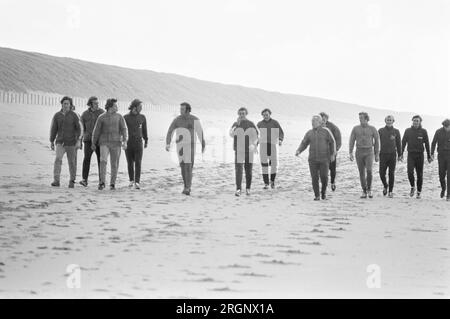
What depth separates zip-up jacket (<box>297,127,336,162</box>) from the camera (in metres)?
14.5

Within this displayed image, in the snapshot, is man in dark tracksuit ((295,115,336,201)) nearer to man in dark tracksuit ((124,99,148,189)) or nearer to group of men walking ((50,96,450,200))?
group of men walking ((50,96,450,200))

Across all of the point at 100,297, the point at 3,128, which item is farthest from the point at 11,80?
the point at 100,297

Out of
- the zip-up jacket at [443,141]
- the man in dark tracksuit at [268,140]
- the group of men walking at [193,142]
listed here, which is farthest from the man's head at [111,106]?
the zip-up jacket at [443,141]

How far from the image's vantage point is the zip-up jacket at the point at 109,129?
50.3ft

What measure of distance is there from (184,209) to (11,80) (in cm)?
5074

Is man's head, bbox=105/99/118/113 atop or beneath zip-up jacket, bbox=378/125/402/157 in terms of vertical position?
atop

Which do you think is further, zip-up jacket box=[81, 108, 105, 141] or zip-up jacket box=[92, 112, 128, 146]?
zip-up jacket box=[81, 108, 105, 141]

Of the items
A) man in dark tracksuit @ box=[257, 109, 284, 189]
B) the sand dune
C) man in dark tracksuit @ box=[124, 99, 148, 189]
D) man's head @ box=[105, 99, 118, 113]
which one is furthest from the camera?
man in dark tracksuit @ box=[257, 109, 284, 189]

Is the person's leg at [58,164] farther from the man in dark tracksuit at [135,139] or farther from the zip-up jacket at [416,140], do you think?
the zip-up jacket at [416,140]

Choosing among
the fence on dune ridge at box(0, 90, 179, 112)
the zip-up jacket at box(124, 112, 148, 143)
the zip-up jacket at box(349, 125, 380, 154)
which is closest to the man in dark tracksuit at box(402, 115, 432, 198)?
the zip-up jacket at box(349, 125, 380, 154)

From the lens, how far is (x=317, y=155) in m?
14.5

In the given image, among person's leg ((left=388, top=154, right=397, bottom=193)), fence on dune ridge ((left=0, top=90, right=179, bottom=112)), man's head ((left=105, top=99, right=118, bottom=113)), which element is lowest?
person's leg ((left=388, top=154, right=397, bottom=193))

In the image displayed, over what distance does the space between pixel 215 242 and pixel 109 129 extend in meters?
7.04

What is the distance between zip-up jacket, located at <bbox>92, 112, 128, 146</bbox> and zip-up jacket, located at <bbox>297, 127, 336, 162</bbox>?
143 inches
